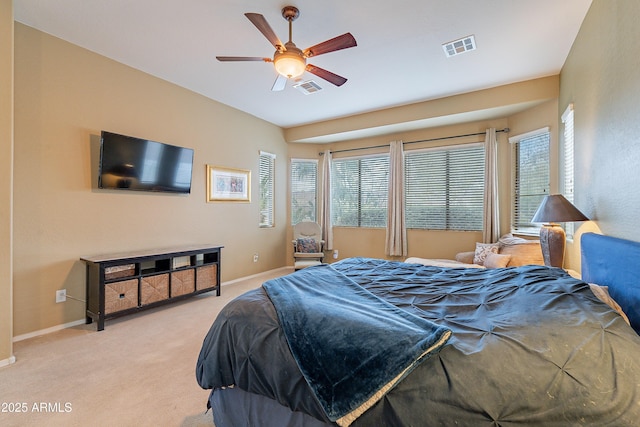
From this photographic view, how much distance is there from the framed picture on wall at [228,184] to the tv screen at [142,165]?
1.49 feet

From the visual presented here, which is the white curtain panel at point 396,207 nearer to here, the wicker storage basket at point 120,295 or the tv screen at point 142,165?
the tv screen at point 142,165

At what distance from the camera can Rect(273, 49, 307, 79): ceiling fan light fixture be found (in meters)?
2.35

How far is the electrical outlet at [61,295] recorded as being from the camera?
3010mm

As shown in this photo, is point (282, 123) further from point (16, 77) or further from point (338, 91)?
point (16, 77)

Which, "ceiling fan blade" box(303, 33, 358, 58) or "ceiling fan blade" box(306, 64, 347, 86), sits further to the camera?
"ceiling fan blade" box(306, 64, 347, 86)

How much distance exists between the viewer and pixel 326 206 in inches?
235

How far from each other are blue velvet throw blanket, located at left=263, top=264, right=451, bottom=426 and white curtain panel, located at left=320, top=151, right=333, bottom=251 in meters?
4.40

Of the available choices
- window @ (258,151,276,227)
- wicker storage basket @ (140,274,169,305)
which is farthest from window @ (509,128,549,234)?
wicker storage basket @ (140,274,169,305)

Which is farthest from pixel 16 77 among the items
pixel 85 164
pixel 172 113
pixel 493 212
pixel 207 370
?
pixel 493 212

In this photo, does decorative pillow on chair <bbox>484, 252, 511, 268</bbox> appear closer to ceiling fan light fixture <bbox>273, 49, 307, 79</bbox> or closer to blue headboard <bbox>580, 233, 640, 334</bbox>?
blue headboard <bbox>580, 233, 640, 334</bbox>

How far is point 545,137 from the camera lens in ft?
12.8

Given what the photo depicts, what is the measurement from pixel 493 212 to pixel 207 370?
4450mm

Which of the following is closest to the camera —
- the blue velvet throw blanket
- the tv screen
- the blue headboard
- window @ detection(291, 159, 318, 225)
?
the blue velvet throw blanket

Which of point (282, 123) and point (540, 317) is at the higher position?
point (282, 123)
